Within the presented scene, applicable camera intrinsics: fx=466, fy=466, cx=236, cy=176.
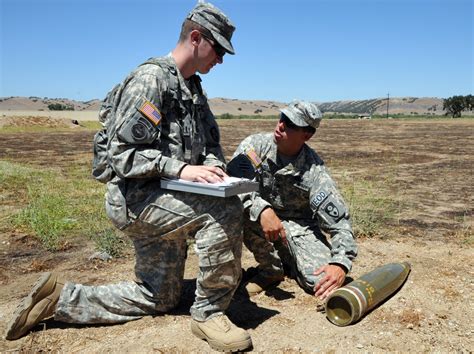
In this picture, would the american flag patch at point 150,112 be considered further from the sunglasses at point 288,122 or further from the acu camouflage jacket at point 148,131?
the sunglasses at point 288,122

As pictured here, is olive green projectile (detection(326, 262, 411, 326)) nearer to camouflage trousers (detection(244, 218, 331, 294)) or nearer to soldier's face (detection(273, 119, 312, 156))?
camouflage trousers (detection(244, 218, 331, 294))

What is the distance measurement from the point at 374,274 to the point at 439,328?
558 millimetres

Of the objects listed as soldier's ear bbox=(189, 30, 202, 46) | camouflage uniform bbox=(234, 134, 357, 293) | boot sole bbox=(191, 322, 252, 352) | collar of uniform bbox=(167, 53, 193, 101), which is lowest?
boot sole bbox=(191, 322, 252, 352)

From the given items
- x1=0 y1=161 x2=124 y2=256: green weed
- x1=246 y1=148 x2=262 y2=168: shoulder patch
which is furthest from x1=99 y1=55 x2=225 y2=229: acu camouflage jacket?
x1=0 y1=161 x2=124 y2=256: green weed

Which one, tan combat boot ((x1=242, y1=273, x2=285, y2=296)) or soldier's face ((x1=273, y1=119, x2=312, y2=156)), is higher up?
soldier's face ((x1=273, y1=119, x2=312, y2=156))

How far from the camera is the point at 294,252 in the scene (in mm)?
3678

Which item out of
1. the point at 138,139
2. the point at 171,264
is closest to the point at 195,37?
the point at 138,139

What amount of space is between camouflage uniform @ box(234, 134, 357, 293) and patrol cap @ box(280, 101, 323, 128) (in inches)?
13.6

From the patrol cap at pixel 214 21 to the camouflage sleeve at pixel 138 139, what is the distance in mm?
434

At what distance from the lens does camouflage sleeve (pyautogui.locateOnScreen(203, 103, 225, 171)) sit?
300 centimetres

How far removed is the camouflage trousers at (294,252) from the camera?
3.47 metres

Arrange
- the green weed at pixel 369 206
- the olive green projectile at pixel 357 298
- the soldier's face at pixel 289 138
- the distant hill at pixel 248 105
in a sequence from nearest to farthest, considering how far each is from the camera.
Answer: the olive green projectile at pixel 357 298 → the soldier's face at pixel 289 138 → the green weed at pixel 369 206 → the distant hill at pixel 248 105

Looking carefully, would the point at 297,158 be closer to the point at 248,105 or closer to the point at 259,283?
the point at 259,283

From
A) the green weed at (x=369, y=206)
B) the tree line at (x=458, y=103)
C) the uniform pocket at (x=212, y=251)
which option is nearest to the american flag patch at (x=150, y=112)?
the uniform pocket at (x=212, y=251)
